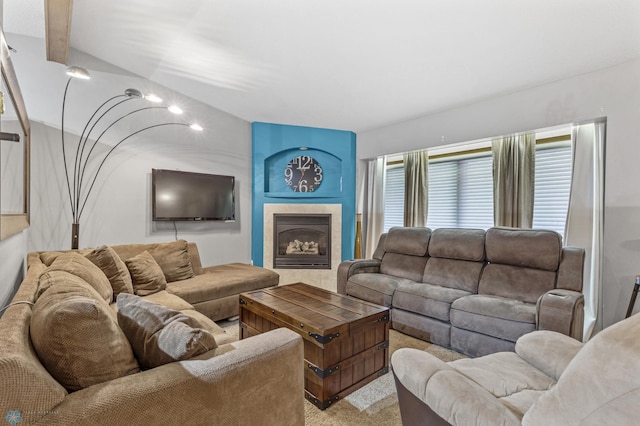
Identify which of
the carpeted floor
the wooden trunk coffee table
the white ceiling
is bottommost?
the carpeted floor

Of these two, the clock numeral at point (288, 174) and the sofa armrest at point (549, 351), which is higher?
the clock numeral at point (288, 174)

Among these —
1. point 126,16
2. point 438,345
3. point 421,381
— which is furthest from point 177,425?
point 126,16

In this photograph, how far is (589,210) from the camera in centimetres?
283

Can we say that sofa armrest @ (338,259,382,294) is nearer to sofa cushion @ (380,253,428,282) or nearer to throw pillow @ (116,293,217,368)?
sofa cushion @ (380,253,428,282)

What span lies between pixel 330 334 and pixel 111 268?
1927 millimetres

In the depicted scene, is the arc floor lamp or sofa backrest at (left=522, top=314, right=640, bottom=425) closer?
sofa backrest at (left=522, top=314, right=640, bottom=425)

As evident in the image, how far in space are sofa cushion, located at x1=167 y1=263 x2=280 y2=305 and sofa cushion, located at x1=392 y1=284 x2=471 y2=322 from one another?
158cm

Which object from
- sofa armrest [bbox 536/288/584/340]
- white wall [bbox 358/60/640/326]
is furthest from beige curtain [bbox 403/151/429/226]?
sofa armrest [bbox 536/288/584/340]

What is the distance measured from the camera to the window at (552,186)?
3125 millimetres

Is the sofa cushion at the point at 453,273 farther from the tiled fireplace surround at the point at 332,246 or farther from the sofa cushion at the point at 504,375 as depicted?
the tiled fireplace surround at the point at 332,246

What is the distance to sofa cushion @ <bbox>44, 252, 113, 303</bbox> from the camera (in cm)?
187

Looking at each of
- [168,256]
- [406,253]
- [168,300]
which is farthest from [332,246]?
[168,300]

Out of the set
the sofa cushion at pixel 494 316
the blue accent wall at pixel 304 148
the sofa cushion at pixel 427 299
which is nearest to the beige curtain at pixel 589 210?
the sofa cushion at pixel 494 316

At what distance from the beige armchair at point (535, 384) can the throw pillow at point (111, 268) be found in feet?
7.62
